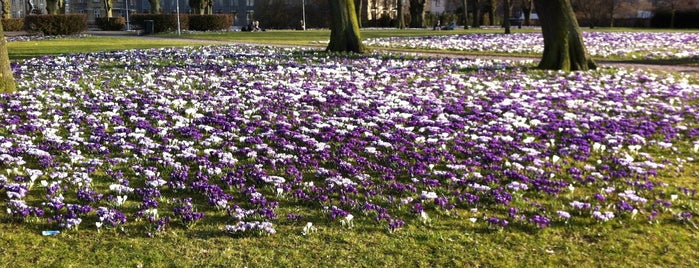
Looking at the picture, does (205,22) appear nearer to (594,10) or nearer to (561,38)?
(561,38)

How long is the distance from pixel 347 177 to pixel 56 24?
43550 mm

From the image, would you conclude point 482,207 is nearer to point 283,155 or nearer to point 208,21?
point 283,155

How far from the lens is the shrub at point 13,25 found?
5020cm

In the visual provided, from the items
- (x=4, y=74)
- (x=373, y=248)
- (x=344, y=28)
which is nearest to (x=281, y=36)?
(x=344, y=28)

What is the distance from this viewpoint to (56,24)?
43688 millimetres

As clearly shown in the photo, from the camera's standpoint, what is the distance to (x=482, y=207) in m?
5.84

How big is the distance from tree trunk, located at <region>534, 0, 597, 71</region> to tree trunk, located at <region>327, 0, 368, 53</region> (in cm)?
744

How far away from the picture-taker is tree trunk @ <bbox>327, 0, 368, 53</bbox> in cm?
2202

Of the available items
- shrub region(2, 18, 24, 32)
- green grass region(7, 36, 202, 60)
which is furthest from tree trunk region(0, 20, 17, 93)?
shrub region(2, 18, 24, 32)

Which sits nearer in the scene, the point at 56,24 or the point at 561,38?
the point at 561,38

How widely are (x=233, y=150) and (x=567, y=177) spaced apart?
4.03m

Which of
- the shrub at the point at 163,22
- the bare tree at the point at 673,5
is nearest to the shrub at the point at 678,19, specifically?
the bare tree at the point at 673,5

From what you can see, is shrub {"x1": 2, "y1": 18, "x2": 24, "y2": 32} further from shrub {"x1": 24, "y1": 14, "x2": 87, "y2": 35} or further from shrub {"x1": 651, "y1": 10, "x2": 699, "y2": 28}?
shrub {"x1": 651, "y1": 10, "x2": 699, "y2": 28}

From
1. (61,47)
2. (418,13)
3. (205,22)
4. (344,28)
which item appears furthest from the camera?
(418,13)
